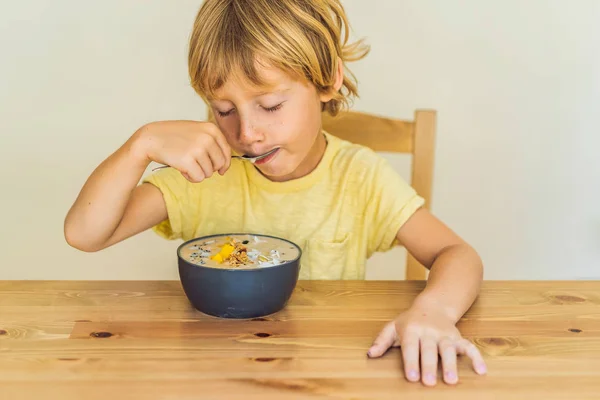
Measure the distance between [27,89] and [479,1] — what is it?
134 centimetres

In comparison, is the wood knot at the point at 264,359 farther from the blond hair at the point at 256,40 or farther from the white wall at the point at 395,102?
the white wall at the point at 395,102

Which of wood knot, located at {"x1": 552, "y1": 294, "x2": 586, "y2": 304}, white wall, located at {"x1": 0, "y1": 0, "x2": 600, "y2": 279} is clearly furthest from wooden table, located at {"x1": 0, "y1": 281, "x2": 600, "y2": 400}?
white wall, located at {"x1": 0, "y1": 0, "x2": 600, "y2": 279}

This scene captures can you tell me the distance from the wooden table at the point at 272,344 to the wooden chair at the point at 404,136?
40 centimetres

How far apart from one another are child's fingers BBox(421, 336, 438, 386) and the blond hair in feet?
1.60

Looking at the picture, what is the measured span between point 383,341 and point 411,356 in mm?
48

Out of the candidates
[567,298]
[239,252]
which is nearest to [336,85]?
[239,252]

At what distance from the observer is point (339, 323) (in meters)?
0.89

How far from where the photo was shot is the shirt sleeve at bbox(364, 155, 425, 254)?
124cm

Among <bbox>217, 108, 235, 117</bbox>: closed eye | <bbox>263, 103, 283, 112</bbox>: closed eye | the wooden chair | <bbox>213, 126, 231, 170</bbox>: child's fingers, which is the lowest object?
the wooden chair

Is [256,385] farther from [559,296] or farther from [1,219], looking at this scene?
[1,219]

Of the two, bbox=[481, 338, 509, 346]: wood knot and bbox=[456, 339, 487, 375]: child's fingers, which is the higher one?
bbox=[456, 339, 487, 375]: child's fingers

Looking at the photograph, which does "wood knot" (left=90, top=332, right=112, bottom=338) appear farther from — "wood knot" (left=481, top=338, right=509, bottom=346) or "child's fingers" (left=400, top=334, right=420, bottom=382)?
"wood knot" (left=481, top=338, right=509, bottom=346)

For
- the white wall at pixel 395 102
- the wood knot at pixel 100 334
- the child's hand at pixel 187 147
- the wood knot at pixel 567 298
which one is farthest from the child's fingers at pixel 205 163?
the white wall at pixel 395 102

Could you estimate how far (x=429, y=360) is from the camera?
2.50 ft
